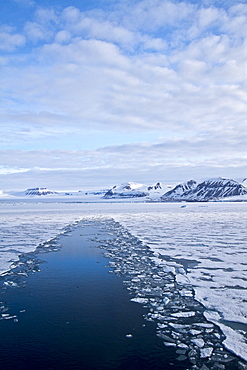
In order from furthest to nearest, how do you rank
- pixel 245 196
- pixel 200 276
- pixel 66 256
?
pixel 245 196 → pixel 66 256 → pixel 200 276

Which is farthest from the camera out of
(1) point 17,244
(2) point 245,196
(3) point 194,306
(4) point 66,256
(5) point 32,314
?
(2) point 245,196

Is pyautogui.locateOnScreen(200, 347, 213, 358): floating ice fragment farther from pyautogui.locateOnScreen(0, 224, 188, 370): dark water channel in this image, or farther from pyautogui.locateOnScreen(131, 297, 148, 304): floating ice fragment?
pyautogui.locateOnScreen(131, 297, 148, 304): floating ice fragment

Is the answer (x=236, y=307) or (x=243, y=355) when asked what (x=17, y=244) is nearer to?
(x=236, y=307)

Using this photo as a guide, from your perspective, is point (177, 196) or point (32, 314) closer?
point (32, 314)

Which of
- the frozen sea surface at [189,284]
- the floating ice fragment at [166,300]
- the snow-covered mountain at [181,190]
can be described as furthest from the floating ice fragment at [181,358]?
the snow-covered mountain at [181,190]

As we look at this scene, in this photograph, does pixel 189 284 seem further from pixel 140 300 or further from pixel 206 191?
pixel 206 191

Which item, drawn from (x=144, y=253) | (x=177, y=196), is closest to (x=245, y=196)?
(x=177, y=196)
